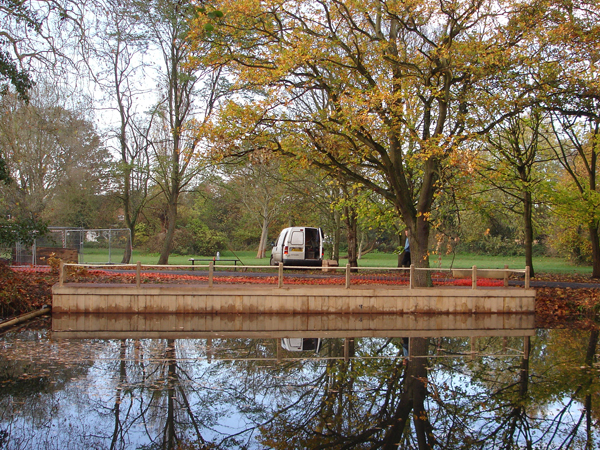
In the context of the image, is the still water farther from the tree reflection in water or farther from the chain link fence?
the chain link fence

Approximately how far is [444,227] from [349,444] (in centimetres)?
1272

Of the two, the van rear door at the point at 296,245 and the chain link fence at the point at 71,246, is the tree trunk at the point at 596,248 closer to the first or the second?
the van rear door at the point at 296,245

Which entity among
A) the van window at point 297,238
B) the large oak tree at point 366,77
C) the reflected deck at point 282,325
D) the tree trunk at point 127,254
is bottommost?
the reflected deck at point 282,325

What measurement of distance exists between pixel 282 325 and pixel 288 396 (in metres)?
6.51

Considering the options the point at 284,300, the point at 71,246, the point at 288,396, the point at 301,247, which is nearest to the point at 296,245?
the point at 301,247

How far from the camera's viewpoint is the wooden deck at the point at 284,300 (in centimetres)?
1483

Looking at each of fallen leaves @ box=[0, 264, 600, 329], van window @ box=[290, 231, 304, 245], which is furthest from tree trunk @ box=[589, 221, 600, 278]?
van window @ box=[290, 231, 304, 245]

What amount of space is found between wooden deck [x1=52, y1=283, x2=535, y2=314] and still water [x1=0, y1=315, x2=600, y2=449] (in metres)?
1.60

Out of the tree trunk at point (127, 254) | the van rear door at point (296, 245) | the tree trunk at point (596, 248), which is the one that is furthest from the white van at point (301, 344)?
the tree trunk at point (596, 248)

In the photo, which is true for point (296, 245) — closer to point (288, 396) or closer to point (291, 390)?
A: point (291, 390)

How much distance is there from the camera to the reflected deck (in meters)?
12.9

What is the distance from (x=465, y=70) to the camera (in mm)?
16188

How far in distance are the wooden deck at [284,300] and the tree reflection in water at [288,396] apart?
3.32 m

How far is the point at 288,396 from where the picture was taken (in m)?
7.81
